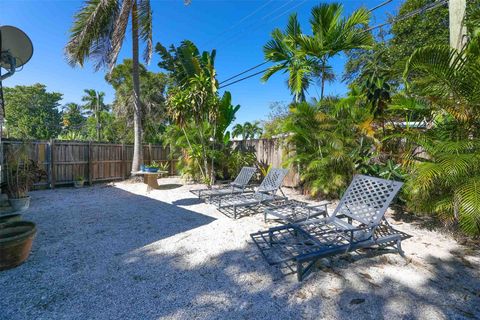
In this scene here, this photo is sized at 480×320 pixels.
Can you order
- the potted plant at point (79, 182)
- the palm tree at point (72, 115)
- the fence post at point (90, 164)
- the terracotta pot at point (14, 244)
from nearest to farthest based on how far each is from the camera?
the terracotta pot at point (14, 244)
the potted plant at point (79, 182)
the fence post at point (90, 164)
the palm tree at point (72, 115)

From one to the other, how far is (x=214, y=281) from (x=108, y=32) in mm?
10887

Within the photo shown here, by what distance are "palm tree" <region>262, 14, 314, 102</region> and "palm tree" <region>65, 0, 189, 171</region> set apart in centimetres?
522

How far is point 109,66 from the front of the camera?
9.41 meters

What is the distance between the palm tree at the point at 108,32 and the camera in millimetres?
8898

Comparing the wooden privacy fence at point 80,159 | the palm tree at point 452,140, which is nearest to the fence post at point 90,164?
the wooden privacy fence at point 80,159

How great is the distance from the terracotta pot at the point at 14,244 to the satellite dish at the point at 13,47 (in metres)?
2.12

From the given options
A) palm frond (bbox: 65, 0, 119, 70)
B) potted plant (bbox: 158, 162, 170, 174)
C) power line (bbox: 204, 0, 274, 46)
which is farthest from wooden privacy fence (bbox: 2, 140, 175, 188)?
power line (bbox: 204, 0, 274, 46)

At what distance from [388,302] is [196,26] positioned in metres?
13.0

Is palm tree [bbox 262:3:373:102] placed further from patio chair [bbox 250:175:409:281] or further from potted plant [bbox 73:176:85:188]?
potted plant [bbox 73:176:85:188]

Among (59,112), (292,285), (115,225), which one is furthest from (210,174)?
(59,112)

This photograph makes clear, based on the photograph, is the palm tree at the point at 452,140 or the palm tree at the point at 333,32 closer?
the palm tree at the point at 452,140

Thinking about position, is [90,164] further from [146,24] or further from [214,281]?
[214,281]

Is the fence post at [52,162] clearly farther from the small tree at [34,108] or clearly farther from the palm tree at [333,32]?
the small tree at [34,108]

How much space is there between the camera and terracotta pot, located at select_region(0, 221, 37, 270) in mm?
2629
